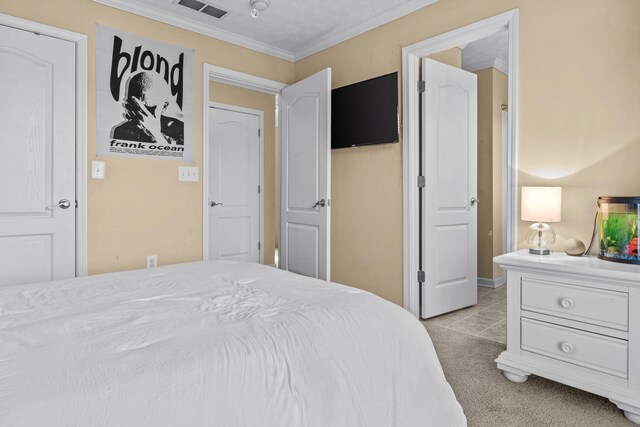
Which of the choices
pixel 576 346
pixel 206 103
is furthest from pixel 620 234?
pixel 206 103

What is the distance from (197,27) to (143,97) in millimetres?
840

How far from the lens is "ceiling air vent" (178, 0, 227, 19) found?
3034mm

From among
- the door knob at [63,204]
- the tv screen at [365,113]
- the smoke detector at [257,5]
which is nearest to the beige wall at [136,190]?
the door knob at [63,204]

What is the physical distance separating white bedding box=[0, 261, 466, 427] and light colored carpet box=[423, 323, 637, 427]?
2.15ft

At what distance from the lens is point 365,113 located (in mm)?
3373

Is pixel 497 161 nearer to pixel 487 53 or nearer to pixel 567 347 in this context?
pixel 487 53

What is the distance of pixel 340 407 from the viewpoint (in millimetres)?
1017

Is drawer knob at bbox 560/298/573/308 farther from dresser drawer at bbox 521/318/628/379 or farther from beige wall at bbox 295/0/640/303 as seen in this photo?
beige wall at bbox 295/0/640/303

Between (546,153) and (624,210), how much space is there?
584 millimetres

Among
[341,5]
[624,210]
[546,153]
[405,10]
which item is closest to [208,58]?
[341,5]

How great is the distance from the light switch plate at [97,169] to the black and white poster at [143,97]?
8 cm

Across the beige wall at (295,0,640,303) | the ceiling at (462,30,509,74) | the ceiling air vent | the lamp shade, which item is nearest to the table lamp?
the lamp shade

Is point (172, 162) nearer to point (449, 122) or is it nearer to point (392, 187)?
point (392, 187)

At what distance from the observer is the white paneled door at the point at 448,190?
10.4 ft
